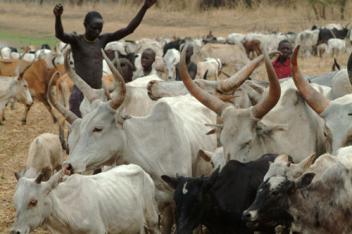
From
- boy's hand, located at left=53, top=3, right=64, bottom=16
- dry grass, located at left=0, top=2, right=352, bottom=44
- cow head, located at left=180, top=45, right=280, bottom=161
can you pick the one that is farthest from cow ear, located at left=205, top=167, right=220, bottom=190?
dry grass, located at left=0, top=2, right=352, bottom=44

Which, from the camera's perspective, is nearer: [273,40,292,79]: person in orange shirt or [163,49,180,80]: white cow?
[273,40,292,79]: person in orange shirt

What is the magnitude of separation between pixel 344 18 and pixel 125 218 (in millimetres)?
45356

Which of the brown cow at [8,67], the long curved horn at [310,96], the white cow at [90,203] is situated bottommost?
the brown cow at [8,67]

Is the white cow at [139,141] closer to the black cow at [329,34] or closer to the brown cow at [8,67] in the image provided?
the brown cow at [8,67]

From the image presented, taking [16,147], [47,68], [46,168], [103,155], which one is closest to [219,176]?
[103,155]

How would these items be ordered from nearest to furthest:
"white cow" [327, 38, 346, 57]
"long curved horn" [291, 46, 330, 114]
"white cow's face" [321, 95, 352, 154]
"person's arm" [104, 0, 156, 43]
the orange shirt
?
"white cow's face" [321, 95, 352, 154] < "long curved horn" [291, 46, 330, 114] < "person's arm" [104, 0, 156, 43] < the orange shirt < "white cow" [327, 38, 346, 57]

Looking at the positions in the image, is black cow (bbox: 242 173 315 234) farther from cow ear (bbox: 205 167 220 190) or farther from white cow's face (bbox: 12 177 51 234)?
white cow's face (bbox: 12 177 51 234)

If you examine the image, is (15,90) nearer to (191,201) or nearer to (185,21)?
(191,201)

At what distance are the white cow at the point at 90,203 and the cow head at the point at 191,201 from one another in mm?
944

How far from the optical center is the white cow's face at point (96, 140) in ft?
23.1

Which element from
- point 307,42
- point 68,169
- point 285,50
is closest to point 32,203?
point 68,169

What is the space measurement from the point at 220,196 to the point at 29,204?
4.75ft

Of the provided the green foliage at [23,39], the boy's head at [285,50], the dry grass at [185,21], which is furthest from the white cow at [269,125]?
the dry grass at [185,21]

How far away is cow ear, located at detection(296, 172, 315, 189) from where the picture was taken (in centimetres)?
545
